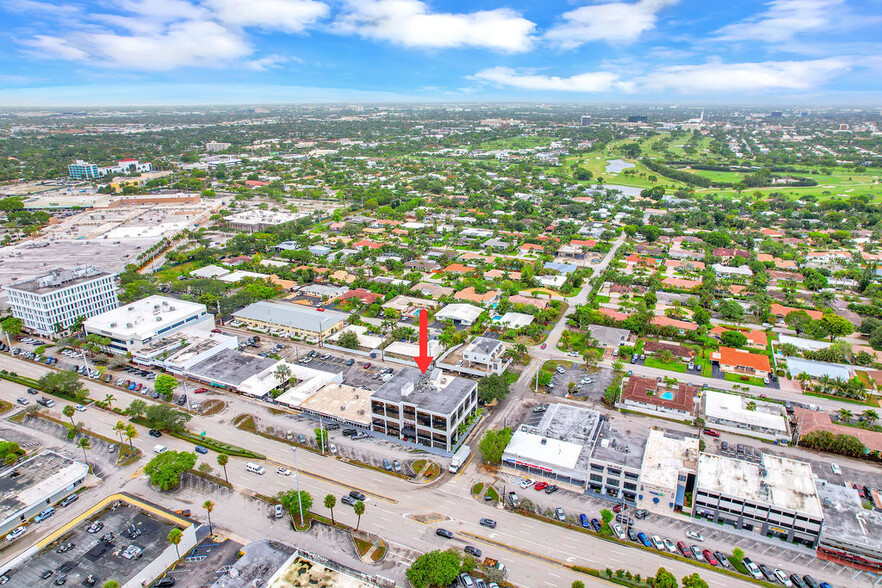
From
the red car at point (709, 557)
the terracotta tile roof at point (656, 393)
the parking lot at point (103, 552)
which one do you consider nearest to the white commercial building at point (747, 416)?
the terracotta tile roof at point (656, 393)

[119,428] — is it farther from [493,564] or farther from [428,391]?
[493,564]

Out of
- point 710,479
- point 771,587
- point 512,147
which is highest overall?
point 512,147

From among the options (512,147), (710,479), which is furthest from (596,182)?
(710,479)

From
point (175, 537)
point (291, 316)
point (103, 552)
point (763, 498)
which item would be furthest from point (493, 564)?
point (291, 316)

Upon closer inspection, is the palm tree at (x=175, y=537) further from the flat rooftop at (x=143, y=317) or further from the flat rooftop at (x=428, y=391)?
the flat rooftop at (x=143, y=317)

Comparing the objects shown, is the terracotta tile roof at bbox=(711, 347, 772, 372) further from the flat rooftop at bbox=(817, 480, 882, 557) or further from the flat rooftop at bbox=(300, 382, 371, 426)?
the flat rooftop at bbox=(300, 382, 371, 426)

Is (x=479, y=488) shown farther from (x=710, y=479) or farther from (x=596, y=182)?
(x=596, y=182)
